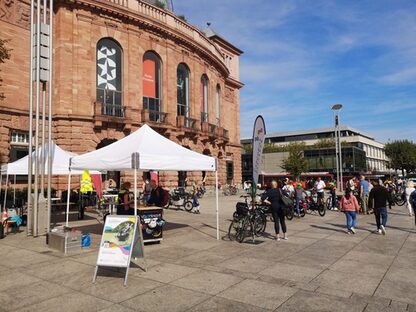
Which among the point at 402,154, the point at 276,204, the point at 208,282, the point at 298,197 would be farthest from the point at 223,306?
the point at 402,154

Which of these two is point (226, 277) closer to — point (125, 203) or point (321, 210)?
point (125, 203)

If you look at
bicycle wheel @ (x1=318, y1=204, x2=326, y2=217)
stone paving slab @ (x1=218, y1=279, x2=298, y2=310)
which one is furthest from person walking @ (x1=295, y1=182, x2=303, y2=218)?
stone paving slab @ (x1=218, y1=279, x2=298, y2=310)

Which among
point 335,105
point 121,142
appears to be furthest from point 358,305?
point 335,105

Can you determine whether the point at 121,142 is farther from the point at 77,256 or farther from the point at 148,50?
the point at 148,50

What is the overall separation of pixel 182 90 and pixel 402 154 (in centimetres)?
7272

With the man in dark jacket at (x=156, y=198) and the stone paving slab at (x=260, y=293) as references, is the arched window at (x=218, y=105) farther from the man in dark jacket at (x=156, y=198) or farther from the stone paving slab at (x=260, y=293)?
the stone paving slab at (x=260, y=293)

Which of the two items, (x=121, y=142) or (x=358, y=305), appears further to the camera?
(x=121, y=142)

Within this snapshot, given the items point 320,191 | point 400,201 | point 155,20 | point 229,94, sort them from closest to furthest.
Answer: point 320,191
point 400,201
point 155,20
point 229,94

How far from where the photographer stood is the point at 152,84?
101ft

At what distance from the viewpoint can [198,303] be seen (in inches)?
223

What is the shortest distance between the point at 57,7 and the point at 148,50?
25.3ft

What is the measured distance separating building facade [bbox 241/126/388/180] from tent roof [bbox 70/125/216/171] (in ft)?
229

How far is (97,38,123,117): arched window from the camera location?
27497mm

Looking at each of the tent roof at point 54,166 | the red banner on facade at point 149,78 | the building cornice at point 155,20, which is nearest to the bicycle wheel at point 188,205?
the tent roof at point 54,166
